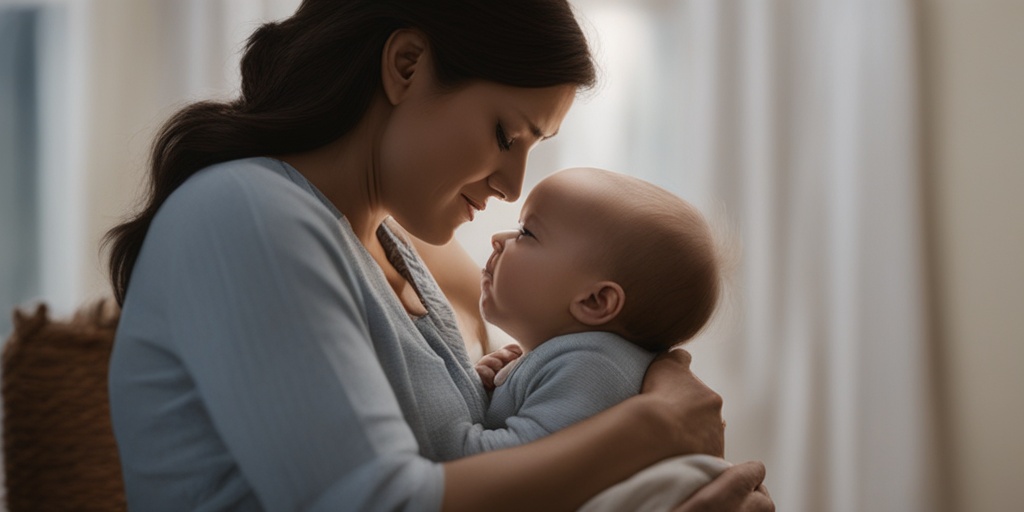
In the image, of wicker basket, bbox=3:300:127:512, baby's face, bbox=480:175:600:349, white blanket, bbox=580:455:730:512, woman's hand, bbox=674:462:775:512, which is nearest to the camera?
white blanket, bbox=580:455:730:512

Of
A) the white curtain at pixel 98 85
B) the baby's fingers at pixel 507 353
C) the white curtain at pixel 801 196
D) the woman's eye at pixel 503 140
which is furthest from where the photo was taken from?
the white curtain at pixel 98 85

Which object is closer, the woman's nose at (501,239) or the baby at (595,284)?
the baby at (595,284)

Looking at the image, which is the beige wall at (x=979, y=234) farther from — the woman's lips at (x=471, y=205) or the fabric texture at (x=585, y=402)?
the woman's lips at (x=471, y=205)

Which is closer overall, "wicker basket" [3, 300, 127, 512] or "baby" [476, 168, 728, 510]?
"baby" [476, 168, 728, 510]

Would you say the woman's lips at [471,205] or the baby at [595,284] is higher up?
the woman's lips at [471,205]

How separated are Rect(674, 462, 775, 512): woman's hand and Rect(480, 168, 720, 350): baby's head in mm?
261

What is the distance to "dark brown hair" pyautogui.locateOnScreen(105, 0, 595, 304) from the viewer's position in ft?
4.14

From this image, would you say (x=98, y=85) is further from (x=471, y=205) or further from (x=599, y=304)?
(x=599, y=304)

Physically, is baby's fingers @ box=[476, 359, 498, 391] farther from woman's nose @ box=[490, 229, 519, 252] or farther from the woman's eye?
the woman's eye

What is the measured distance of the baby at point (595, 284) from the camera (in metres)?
1.35

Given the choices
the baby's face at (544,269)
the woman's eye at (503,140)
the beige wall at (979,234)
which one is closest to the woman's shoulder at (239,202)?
the woman's eye at (503,140)

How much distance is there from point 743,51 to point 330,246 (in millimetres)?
1858

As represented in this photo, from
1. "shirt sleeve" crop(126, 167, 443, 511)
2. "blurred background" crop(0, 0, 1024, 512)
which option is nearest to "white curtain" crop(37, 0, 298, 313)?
"blurred background" crop(0, 0, 1024, 512)

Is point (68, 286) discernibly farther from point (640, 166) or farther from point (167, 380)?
point (167, 380)
